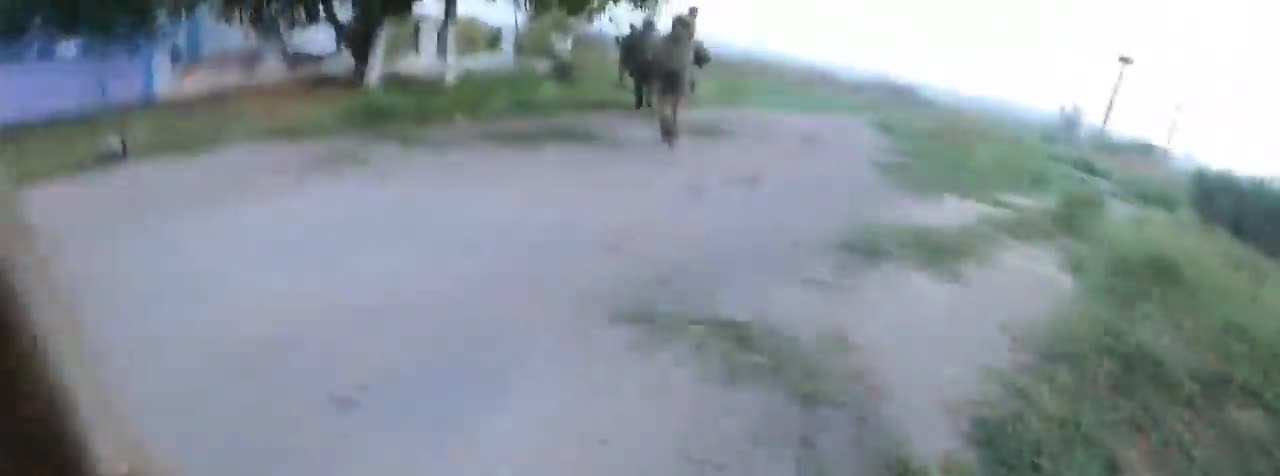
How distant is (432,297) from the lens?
0.84 meters

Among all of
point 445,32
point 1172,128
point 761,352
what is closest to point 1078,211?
point 1172,128

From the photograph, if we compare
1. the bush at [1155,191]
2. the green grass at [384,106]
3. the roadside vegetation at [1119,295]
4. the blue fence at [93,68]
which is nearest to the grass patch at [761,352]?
the roadside vegetation at [1119,295]

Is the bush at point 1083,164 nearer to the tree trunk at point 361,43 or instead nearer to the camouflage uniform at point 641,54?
the camouflage uniform at point 641,54

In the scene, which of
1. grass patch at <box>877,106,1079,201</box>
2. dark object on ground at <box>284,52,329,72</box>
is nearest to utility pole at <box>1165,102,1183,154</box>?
grass patch at <box>877,106,1079,201</box>

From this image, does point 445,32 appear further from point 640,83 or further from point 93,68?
point 93,68

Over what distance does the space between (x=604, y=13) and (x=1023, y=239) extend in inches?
18.8

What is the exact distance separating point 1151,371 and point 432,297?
68 centimetres

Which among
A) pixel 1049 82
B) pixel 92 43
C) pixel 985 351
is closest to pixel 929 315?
pixel 985 351

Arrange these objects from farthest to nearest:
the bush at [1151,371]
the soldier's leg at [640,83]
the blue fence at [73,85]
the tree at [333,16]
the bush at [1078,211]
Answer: the bush at [1078,211], the soldier's leg at [640,83], the bush at [1151,371], the tree at [333,16], the blue fence at [73,85]

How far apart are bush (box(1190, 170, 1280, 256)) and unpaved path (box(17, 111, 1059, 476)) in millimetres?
504

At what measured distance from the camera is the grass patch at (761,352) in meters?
0.87

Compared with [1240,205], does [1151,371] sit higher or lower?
lower

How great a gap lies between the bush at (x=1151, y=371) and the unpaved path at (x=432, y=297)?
4.7 inches

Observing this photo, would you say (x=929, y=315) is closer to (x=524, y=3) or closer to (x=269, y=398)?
(x=524, y=3)
